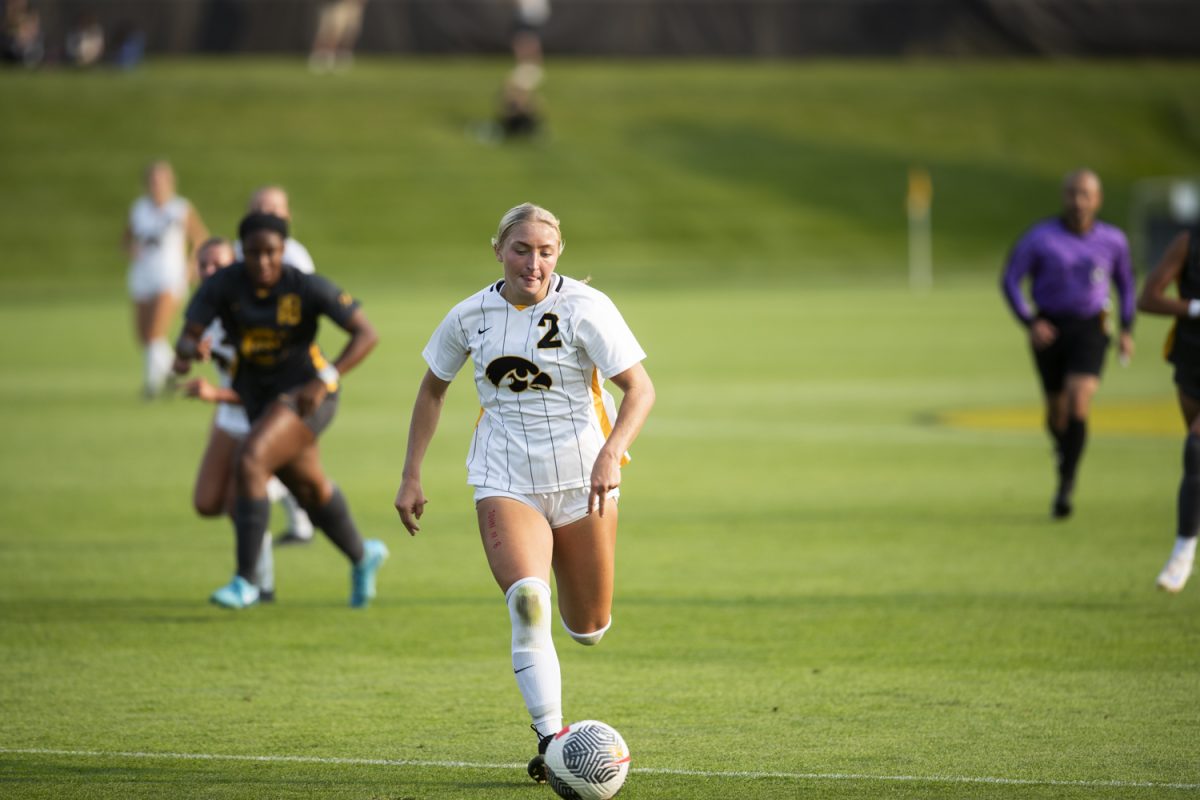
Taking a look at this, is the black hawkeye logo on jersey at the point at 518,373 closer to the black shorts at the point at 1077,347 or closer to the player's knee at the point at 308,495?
the player's knee at the point at 308,495

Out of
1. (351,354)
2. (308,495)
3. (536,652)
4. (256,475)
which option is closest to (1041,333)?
(351,354)

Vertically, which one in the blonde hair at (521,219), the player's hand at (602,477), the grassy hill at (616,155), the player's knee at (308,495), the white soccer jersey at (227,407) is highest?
the blonde hair at (521,219)

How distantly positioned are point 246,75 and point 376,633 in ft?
141

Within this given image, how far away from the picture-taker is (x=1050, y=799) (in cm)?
589

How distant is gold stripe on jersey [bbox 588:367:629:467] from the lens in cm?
639

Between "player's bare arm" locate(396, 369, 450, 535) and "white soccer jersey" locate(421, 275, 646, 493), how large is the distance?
8 cm

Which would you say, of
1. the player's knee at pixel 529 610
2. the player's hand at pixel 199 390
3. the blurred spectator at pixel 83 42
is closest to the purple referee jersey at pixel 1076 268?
the player's hand at pixel 199 390

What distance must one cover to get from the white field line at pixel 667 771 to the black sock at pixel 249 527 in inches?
98.4

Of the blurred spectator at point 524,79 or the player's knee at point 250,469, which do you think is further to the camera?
the blurred spectator at point 524,79

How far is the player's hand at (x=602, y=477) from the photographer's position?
5.93 meters

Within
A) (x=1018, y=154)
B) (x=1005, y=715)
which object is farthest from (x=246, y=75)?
(x=1005, y=715)

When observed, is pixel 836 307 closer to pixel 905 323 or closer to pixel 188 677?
pixel 905 323

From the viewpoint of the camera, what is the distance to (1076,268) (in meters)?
12.1

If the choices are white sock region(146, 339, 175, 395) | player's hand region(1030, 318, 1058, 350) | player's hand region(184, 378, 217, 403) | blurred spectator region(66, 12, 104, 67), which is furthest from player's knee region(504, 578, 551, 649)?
blurred spectator region(66, 12, 104, 67)
